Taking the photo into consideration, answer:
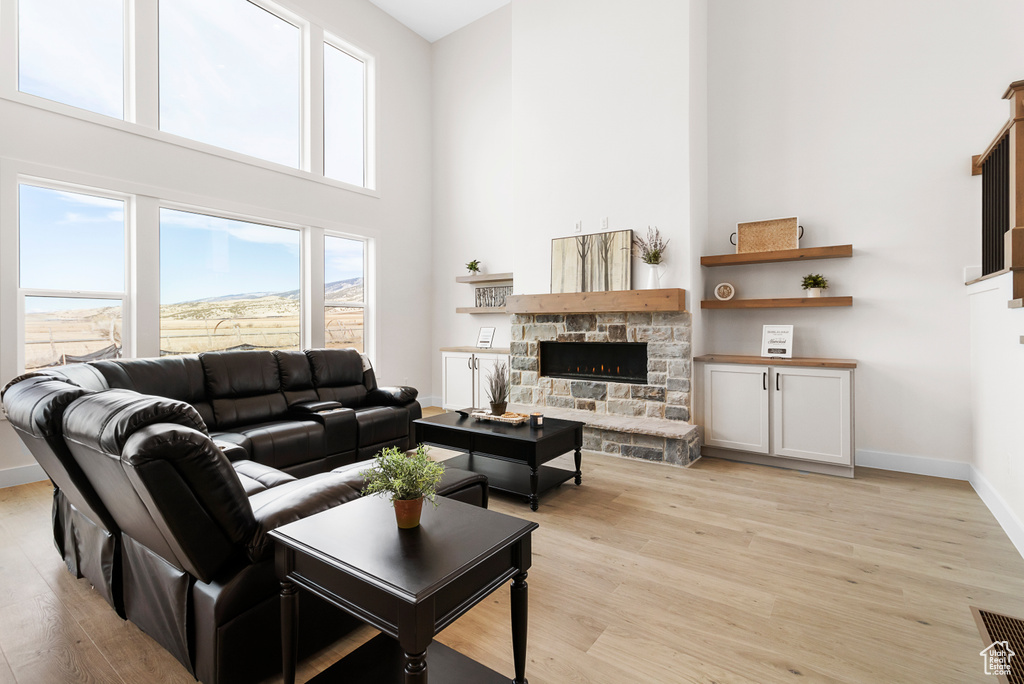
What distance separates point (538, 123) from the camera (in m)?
5.28

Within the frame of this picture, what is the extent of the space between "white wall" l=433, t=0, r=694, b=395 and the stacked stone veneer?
0.44 metres

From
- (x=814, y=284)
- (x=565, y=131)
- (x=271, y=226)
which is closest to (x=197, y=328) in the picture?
(x=271, y=226)

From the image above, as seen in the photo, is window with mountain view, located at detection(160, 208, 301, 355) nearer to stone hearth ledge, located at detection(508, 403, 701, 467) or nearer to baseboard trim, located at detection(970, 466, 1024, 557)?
stone hearth ledge, located at detection(508, 403, 701, 467)

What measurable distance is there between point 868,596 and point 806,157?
3671 millimetres

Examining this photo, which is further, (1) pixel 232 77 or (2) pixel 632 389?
(1) pixel 232 77

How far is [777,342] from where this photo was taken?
14.0 feet

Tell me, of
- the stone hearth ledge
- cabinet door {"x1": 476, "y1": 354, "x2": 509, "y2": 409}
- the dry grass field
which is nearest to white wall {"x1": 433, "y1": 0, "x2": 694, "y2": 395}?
cabinet door {"x1": 476, "y1": 354, "x2": 509, "y2": 409}

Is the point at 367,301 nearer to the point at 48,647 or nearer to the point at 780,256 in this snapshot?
the point at 780,256

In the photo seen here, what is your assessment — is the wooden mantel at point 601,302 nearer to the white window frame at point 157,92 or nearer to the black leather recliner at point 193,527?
the white window frame at point 157,92

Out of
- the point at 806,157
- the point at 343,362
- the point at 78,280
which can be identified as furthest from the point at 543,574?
the point at 78,280

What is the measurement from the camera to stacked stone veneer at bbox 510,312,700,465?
4.23 metres

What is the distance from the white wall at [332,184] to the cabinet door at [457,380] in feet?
2.31

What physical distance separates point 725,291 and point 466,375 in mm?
3263

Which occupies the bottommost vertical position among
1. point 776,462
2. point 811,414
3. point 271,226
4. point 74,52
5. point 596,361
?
point 776,462
